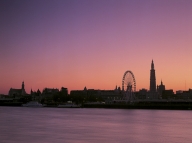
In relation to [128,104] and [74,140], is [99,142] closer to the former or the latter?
[74,140]

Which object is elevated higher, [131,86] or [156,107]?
[131,86]

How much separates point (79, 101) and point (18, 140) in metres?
136

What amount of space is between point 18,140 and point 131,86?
8359cm

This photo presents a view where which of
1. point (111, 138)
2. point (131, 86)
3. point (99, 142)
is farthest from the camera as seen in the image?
point (131, 86)

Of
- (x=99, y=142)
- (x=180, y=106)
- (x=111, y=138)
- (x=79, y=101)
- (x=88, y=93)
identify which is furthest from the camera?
(x=88, y=93)

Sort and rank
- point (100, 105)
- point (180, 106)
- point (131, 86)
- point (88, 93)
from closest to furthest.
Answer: point (131, 86)
point (180, 106)
point (100, 105)
point (88, 93)

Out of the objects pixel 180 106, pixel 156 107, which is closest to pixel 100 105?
pixel 156 107

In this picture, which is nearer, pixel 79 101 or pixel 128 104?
pixel 128 104

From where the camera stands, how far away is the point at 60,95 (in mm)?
172125

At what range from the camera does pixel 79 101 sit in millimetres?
162250

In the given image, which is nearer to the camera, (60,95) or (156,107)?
(156,107)

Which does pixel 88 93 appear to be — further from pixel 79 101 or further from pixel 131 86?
pixel 131 86

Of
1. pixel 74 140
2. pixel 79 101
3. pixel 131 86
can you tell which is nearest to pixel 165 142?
pixel 74 140

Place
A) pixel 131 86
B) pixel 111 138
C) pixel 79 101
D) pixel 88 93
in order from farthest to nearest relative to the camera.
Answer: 1. pixel 88 93
2. pixel 79 101
3. pixel 131 86
4. pixel 111 138
